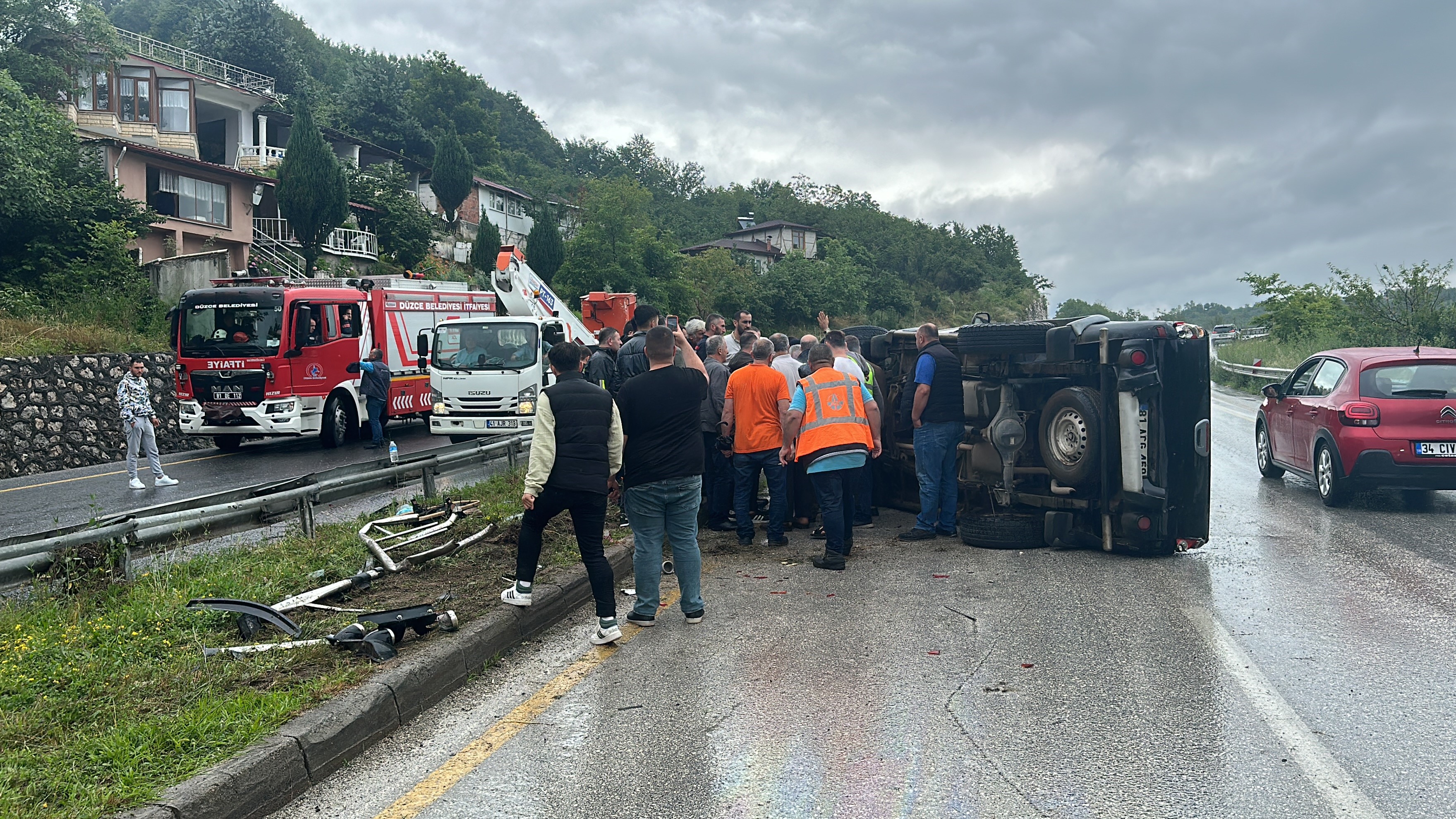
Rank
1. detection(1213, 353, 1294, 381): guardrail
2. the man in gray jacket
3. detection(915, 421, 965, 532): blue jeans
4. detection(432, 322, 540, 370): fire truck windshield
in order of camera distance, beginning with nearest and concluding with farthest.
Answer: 1. detection(915, 421, 965, 532): blue jeans
2. the man in gray jacket
3. detection(432, 322, 540, 370): fire truck windshield
4. detection(1213, 353, 1294, 381): guardrail

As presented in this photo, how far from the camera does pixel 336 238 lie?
43.9 m

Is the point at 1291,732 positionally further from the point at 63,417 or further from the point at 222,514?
the point at 63,417

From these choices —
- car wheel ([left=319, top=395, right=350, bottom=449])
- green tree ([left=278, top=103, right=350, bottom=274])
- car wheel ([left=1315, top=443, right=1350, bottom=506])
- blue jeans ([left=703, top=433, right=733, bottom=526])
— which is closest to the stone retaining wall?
car wheel ([left=319, top=395, right=350, bottom=449])

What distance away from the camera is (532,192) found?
246 feet

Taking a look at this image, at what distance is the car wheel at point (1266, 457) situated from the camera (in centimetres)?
1242

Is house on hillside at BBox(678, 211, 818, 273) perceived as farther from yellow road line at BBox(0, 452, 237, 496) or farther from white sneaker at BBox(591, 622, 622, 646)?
white sneaker at BBox(591, 622, 622, 646)

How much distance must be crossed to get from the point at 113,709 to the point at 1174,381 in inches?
294

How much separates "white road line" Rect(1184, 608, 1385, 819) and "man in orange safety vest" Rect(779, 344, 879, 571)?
2805mm

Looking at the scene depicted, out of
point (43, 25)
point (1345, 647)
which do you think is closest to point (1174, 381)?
point (1345, 647)

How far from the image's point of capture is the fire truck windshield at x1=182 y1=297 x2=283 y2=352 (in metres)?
17.0

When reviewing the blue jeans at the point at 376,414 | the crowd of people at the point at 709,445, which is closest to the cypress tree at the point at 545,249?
the blue jeans at the point at 376,414

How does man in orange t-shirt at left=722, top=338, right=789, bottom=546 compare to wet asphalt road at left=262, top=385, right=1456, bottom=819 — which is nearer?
wet asphalt road at left=262, top=385, right=1456, bottom=819

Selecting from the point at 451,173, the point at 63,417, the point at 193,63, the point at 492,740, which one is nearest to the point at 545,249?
the point at 451,173

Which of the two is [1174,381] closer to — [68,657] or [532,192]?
[68,657]
